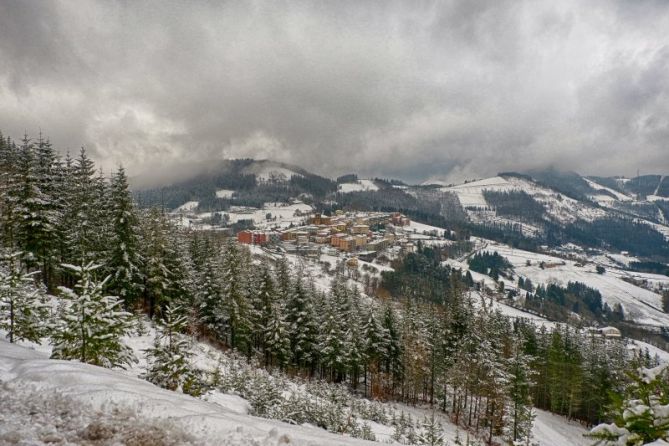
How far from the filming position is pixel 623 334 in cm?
14462

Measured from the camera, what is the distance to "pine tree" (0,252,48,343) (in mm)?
11852

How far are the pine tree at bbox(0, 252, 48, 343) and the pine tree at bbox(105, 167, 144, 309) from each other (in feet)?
53.1

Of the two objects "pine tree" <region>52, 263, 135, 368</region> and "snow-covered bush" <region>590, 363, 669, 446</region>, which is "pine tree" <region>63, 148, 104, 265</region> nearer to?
"pine tree" <region>52, 263, 135, 368</region>

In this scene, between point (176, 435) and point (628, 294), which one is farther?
point (628, 294)

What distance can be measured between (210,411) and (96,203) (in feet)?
110

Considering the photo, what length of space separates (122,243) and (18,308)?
702 inches

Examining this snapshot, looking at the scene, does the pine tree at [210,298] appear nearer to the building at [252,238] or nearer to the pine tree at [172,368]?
the pine tree at [172,368]

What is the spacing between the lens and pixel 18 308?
1226cm

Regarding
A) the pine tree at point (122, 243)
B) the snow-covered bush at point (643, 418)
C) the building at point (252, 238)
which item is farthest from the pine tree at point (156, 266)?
the building at point (252, 238)

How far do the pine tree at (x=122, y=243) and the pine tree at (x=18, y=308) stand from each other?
16.2m

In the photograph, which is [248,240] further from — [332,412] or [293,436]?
[293,436]

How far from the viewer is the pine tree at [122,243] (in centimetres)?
2862

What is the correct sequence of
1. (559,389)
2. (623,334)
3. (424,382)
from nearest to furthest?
(424,382), (559,389), (623,334)

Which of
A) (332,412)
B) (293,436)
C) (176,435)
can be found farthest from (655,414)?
(332,412)
